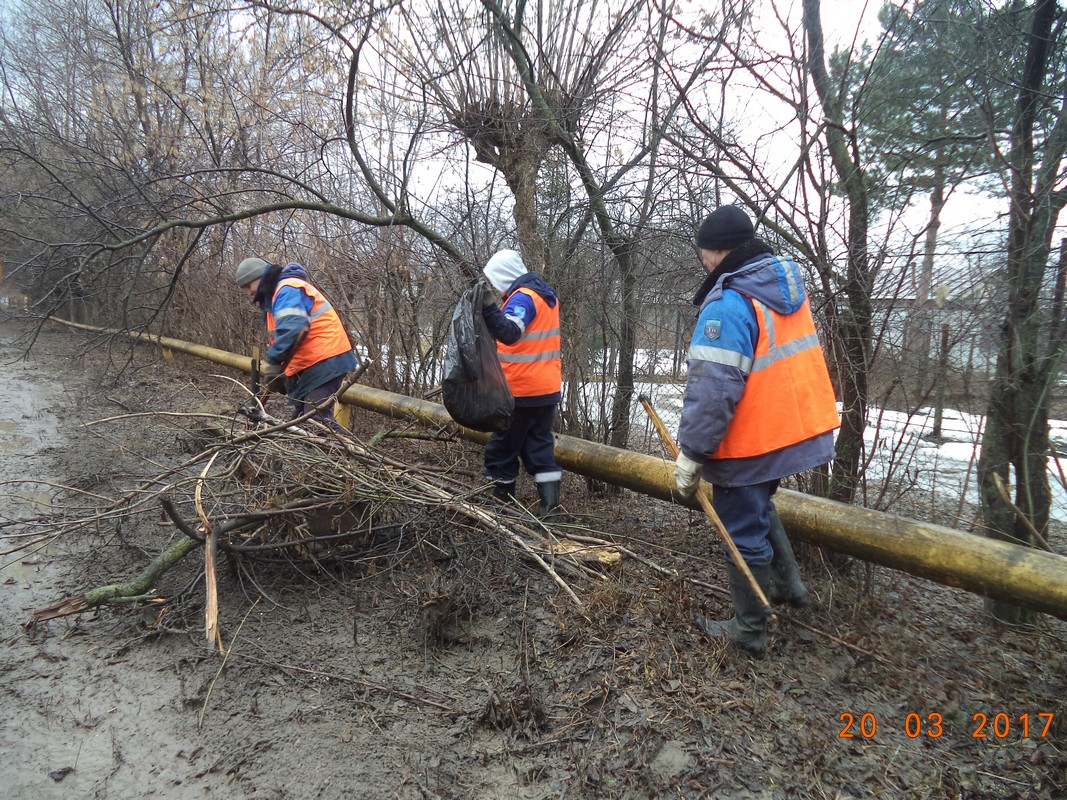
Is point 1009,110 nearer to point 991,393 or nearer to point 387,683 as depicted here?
point 991,393

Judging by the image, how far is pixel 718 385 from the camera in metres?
2.44

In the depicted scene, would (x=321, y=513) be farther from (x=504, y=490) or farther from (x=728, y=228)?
(x=728, y=228)

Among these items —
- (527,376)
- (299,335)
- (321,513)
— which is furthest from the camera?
(299,335)

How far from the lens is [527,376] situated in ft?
13.5

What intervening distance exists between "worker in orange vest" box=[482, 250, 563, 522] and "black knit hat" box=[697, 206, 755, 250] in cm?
153

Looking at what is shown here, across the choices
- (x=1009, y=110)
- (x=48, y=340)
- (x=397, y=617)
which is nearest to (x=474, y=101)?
(x=1009, y=110)

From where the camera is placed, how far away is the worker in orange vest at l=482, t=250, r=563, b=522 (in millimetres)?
4016

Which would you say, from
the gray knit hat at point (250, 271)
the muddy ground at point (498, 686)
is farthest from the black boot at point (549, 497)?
the gray knit hat at point (250, 271)

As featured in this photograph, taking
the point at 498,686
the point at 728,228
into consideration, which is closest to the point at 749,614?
the point at 498,686

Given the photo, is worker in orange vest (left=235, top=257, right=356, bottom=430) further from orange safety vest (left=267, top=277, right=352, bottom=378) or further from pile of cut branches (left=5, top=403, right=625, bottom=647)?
pile of cut branches (left=5, top=403, right=625, bottom=647)

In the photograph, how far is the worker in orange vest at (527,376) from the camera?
13.2 feet

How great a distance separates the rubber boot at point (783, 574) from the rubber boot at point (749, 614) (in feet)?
0.75

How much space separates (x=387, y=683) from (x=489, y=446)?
6.50 ft

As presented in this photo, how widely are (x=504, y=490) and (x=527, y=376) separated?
814mm
